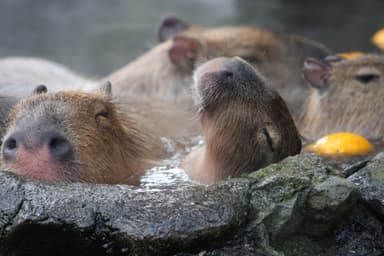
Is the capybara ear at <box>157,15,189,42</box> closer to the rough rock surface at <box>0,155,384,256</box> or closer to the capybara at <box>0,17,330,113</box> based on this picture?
the capybara at <box>0,17,330,113</box>

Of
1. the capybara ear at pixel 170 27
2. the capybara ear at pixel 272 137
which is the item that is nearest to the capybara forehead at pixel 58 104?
the capybara ear at pixel 272 137

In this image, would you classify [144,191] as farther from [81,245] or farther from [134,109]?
[134,109]

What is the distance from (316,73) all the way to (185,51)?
123 centimetres

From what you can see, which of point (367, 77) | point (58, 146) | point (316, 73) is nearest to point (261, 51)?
point (316, 73)

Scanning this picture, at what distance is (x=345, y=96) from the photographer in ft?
22.1

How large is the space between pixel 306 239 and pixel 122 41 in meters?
7.72

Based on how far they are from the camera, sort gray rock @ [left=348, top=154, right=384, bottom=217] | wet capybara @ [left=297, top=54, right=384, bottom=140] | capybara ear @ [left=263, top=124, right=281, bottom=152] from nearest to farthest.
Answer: gray rock @ [left=348, top=154, right=384, bottom=217], capybara ear @ [left=263, top=124, right=281, bottom=152], wet capybara @ [left=297, top=54, right=384, bottom=140]

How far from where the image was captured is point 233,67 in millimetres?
4820

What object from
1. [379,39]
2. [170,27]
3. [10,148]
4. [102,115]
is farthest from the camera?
[379,39]

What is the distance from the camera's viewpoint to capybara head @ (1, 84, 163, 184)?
159 inches

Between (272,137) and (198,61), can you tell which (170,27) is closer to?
(198,61)

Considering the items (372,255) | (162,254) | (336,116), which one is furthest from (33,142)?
(336,116)

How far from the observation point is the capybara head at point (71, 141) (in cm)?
404

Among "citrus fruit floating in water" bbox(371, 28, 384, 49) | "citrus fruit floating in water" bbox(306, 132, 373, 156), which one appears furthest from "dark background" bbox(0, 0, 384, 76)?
"citrus fruit floating in water" bbox(306, 132, 373, 156)
